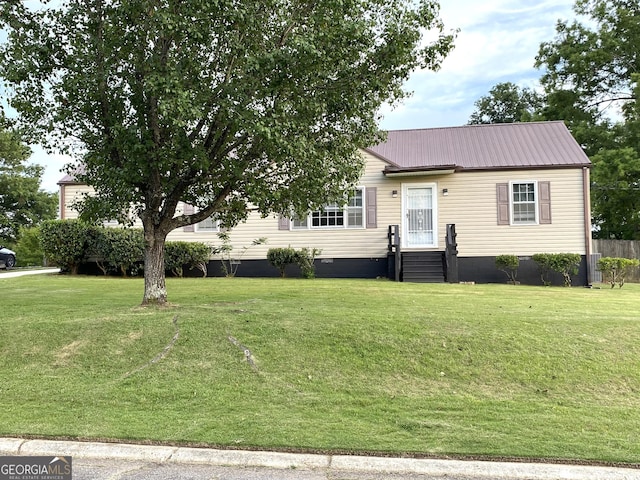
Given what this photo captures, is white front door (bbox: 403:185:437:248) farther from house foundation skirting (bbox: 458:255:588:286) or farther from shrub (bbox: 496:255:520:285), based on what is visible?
shrub (bbox: 496:255:520:285)

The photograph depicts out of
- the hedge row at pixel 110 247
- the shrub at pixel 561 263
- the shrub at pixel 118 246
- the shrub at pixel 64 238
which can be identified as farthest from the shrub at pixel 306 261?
the shrub at pixel 64 238

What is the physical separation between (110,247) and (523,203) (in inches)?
521

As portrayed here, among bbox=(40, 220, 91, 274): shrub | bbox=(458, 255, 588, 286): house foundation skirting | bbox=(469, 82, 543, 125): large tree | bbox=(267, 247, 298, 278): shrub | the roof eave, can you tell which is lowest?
bbox=(458, 255, 588, 286): house foundation skirting

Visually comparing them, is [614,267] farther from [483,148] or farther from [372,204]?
[372,204]

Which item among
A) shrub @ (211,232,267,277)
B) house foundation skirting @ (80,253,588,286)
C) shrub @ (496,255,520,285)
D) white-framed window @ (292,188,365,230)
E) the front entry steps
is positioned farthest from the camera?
shrub @ (211,232,267,277)

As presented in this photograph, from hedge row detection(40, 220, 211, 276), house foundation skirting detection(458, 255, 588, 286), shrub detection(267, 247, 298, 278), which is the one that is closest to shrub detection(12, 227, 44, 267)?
hedge row detection(40, 220, 211, 276)

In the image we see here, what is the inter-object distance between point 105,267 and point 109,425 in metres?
13.6

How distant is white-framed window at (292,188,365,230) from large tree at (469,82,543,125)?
77.5ft

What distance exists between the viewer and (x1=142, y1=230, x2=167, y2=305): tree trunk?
8586 millimetres

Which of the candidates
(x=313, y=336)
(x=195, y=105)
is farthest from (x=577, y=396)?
(x=195, y=105)

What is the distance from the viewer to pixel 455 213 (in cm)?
1641

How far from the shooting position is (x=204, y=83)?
751cm

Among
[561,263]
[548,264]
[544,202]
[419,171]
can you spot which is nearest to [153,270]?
[419,171]

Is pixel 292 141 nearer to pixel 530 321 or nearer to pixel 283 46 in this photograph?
pixel 283 46
